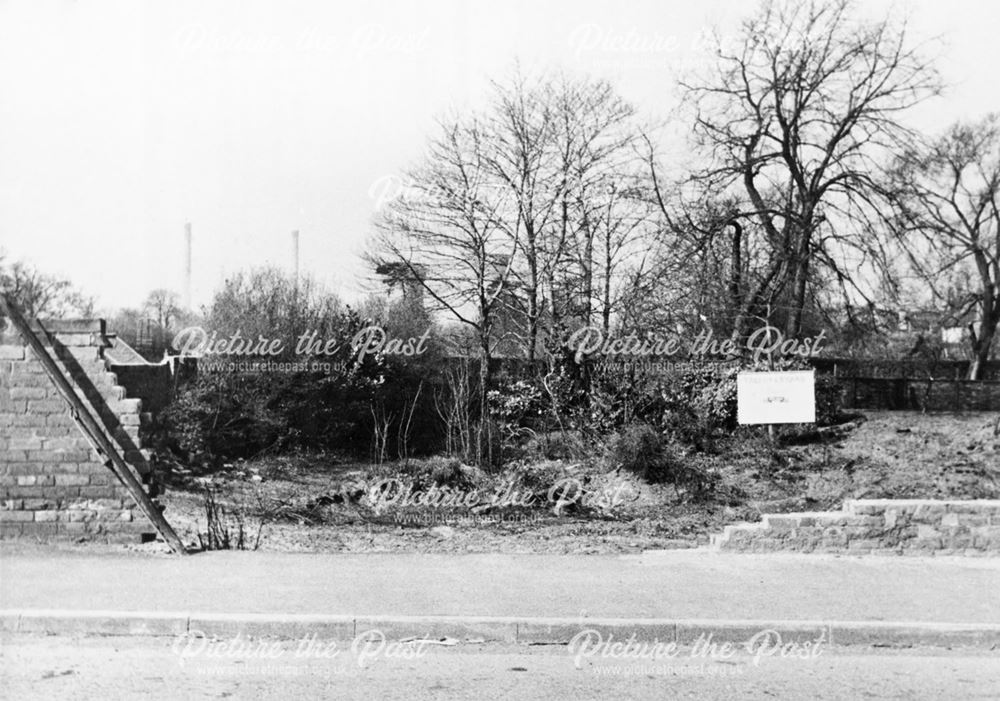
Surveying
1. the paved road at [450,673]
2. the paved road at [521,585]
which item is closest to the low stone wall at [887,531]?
the paved road at [521,585]

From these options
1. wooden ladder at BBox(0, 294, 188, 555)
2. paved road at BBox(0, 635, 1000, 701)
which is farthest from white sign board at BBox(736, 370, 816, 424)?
wooden ladder at BBox(0, 294, 188, 555)

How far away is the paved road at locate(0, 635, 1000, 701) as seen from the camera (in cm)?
575

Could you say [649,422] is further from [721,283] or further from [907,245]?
[907,245]

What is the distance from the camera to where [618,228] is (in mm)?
19281

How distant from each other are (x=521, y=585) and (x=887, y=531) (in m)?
4.20

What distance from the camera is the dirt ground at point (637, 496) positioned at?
36.8ft

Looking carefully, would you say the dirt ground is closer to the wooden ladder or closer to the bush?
the bush

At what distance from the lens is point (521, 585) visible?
325 inches

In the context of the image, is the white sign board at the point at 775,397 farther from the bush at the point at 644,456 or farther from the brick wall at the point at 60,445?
the brick wall at the point at 60,445

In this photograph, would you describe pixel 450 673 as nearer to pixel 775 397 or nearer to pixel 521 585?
pixel 521 585

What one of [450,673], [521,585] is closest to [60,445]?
[521,585]

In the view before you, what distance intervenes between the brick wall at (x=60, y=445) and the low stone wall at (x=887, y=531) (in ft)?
20.6

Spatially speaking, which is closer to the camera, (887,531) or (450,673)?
(450,673)

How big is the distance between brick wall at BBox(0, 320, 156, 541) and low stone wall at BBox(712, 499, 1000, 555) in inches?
247
